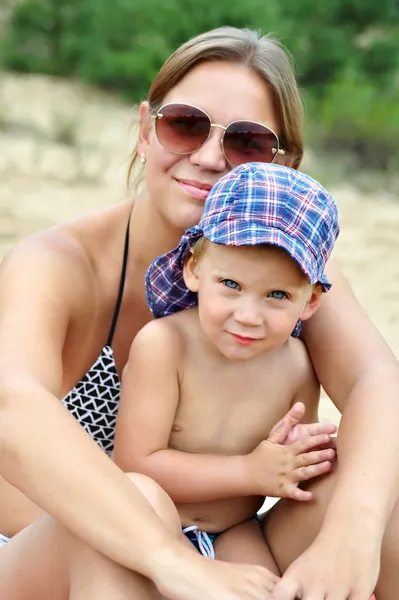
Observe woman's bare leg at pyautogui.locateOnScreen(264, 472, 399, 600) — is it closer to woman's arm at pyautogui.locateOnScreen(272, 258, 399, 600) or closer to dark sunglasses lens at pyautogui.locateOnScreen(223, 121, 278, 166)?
woman's arm at pyautogui.locateOnScreen(272, 258, 399, 600)

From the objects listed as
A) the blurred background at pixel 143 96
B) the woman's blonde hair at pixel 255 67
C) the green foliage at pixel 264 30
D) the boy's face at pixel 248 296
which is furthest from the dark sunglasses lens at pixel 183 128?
the green foliage at pixel 264 30

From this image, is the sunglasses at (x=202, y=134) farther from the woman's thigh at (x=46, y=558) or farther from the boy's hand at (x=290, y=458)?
the woman's thigh at (x=46, y=558)

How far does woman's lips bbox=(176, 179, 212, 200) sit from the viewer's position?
2553 millimetres

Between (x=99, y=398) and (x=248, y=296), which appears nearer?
(x=248, y=296)

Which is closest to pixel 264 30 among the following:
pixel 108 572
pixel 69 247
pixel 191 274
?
pixel 69 247

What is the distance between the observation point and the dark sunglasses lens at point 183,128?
2.56 metres

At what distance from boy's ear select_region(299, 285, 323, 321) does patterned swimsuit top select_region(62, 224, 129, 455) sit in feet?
1.90

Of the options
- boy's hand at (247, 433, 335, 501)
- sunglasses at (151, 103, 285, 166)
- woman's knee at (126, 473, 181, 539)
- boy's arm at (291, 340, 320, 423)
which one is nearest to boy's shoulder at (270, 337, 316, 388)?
boy's arm at (291, 340, 320, 423)

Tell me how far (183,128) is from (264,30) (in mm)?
9285

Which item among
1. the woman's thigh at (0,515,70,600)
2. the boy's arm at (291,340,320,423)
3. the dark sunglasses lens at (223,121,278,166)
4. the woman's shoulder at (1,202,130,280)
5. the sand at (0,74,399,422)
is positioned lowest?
the woman's thigh at (0,515,70,600)

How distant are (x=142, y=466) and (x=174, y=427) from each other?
0.13 metres

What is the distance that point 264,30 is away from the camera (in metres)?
11.5

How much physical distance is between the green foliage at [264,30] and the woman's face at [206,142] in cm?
879

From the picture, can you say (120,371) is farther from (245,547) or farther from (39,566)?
(39,566)
